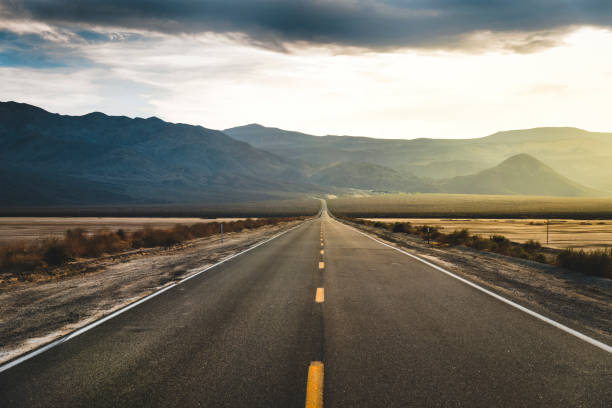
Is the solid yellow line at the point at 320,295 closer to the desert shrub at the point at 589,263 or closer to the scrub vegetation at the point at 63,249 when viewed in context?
the desert shrub at the point at 589,263

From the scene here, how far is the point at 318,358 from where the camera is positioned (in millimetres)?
5516

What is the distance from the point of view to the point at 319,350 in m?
5.84

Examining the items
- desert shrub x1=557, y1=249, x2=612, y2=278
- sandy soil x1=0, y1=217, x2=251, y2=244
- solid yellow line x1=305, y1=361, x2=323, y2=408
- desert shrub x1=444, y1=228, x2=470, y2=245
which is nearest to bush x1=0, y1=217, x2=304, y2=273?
sandy soil x1=0, y1=217, x2=251, y2=244

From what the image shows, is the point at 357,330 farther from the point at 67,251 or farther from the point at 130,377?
the point at 67,251

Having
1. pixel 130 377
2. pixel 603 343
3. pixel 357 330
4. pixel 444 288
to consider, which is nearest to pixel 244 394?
pixel 130 377

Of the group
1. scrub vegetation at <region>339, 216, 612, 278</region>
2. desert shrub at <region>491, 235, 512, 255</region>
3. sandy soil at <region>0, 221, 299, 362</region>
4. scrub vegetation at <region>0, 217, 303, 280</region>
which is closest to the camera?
sandy soil at <region>0, 221, 299, 362</region>

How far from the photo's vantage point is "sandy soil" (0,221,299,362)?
22.8 feet

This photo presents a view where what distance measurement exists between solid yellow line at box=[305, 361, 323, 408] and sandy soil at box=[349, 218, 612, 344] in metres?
4.28

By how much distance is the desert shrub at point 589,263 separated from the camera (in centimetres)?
1300

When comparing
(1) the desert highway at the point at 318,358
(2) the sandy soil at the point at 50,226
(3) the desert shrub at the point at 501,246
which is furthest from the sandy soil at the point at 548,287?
(2) the sandy soil at the point at 50,226

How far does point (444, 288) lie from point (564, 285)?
3.37 meters

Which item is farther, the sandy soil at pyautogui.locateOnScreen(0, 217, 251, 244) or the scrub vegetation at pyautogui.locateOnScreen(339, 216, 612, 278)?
the sandy soil at pyautogui.locateOnScreen(0, 217, 251, 244)

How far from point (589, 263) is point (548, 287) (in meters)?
3.69

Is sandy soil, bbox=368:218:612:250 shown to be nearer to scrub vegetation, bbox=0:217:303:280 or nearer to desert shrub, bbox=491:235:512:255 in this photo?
desert shrub, bbox=491:235:512:255
